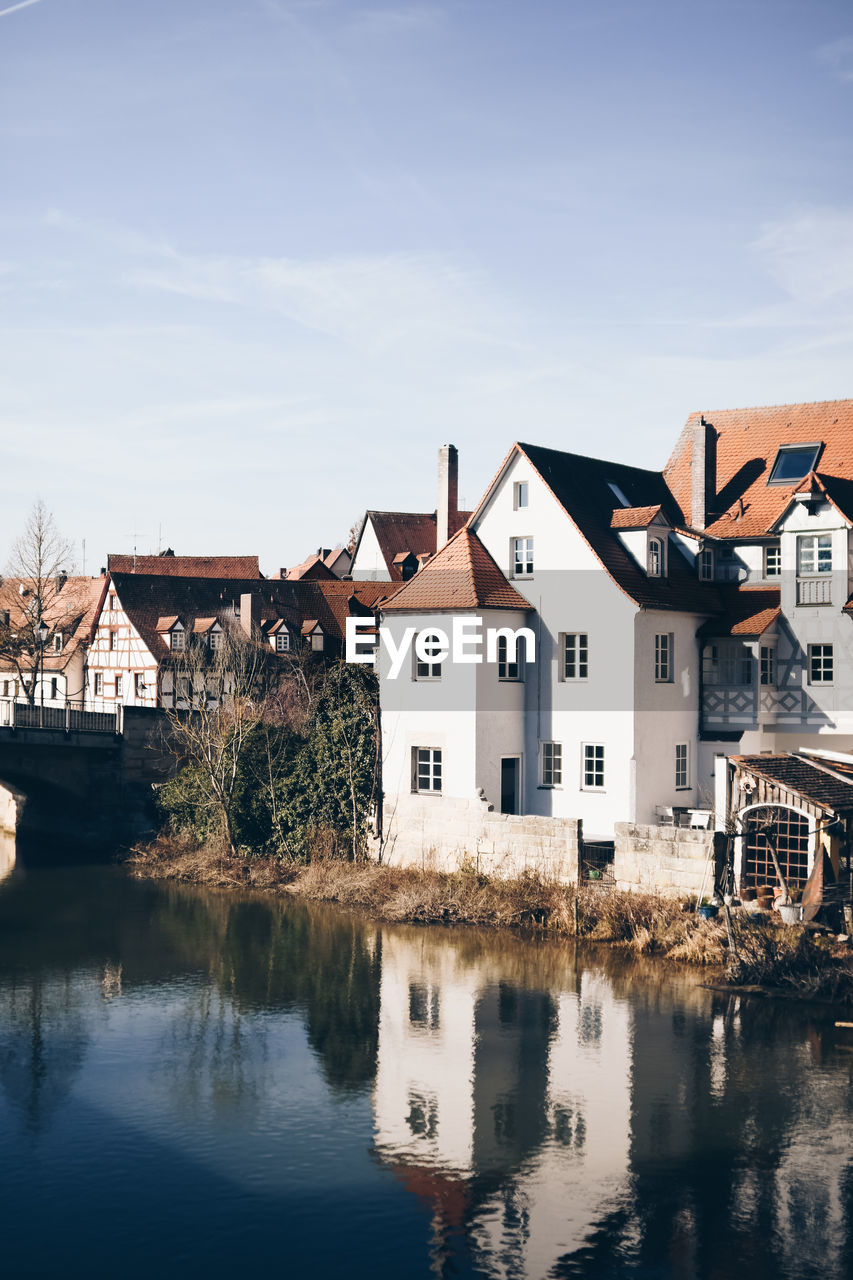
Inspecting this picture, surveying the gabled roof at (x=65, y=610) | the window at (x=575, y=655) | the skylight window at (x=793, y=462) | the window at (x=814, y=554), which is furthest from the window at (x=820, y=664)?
the gabled roof at (x=65, y=610)

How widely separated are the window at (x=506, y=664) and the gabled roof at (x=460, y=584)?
3.78 feet

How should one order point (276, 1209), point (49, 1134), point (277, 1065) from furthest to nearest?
point (277, 1065) < point (49, 1134) < point (276, 1209)

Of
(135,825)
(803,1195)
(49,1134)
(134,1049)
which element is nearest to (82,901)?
(135,825)

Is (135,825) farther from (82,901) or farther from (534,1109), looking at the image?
(534,1109)

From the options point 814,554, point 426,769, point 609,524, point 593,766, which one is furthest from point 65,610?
point 814,554

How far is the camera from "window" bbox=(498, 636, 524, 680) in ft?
127

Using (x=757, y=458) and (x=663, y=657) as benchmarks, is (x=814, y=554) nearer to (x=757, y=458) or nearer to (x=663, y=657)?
(x=663, y=657)

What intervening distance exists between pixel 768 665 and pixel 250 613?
3274 centimetres

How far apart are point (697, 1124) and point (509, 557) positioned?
22188 millimetres

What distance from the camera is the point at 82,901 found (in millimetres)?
38625

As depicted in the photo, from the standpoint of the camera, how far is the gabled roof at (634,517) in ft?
126

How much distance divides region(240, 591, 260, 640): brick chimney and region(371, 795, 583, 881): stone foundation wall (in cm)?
2690

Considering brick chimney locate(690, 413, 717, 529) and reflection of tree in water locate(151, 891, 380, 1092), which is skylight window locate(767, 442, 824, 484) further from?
reflection of tree in water locate(151, 891, 380, 1092)

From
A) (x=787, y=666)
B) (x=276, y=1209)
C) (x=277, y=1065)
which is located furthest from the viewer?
(x=787, y=666)
